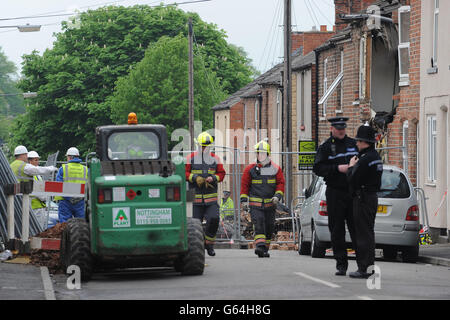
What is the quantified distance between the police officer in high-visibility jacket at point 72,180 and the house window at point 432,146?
9.39 metres

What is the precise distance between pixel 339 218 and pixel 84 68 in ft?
165

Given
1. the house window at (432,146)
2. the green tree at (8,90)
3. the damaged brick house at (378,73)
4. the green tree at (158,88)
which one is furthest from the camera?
the green tree at (8,90)

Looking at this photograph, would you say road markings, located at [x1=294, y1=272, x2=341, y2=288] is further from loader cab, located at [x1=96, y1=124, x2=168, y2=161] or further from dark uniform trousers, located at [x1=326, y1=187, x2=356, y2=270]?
loader cab, located at [x1=96, y1=124, x2=168, y2=161]

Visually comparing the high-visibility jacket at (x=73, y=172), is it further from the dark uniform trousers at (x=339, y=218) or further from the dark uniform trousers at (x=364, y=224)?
the dark uniform trousers at (x=364, y=224)

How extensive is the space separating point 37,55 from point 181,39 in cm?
976

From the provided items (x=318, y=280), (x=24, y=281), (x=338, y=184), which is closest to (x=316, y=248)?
(x=338, y=184)

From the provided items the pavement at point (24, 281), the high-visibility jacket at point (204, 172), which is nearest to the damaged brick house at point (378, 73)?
the high-visibility jacket at point (204, 172)

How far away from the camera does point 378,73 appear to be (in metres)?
30.4

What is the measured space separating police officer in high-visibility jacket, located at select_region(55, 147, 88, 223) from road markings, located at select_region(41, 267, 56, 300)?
4.27 meters

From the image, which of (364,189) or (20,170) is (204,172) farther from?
(364,189)

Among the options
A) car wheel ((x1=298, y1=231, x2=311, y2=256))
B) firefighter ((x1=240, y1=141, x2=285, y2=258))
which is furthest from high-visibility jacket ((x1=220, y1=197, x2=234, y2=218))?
firefighter ((x1=240, y1=141, x2=285, y2=258))

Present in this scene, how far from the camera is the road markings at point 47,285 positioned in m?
10.2
